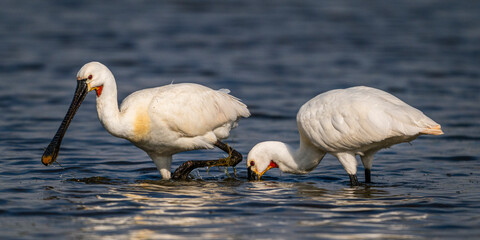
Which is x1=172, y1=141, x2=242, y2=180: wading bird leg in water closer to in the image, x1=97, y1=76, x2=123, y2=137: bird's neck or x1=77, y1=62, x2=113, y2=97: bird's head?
x1=97, y1=76, x2=123, y2=137: bird's neck

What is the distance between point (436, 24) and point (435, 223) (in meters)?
19.2

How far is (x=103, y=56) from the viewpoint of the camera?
851 inches

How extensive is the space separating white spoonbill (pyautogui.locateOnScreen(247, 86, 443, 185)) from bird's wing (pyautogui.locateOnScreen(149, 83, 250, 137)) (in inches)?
44.8

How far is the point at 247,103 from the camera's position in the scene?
54.2ft

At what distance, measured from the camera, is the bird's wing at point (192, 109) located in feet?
33.0

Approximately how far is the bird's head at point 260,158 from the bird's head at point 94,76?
235 cm

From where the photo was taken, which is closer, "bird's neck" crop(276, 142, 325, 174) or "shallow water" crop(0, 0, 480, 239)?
"shallow water" crop(0, 0, 480, 239)

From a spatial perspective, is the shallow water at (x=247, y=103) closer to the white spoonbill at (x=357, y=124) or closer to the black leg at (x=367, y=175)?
the black leg at (x=367, y=175)

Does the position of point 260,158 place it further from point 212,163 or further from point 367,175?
point 367,175

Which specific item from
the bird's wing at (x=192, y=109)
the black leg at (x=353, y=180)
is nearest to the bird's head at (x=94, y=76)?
the bird's wing at (x=192, y=109)

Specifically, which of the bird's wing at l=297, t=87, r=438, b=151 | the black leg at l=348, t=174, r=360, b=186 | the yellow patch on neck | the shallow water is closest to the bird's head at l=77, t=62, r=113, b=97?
the yellow patch on neck

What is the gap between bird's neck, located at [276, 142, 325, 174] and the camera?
10.8 metres

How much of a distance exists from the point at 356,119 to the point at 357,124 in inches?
2.8

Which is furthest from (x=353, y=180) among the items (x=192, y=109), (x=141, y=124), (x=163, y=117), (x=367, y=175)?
(x=141, y=124)
